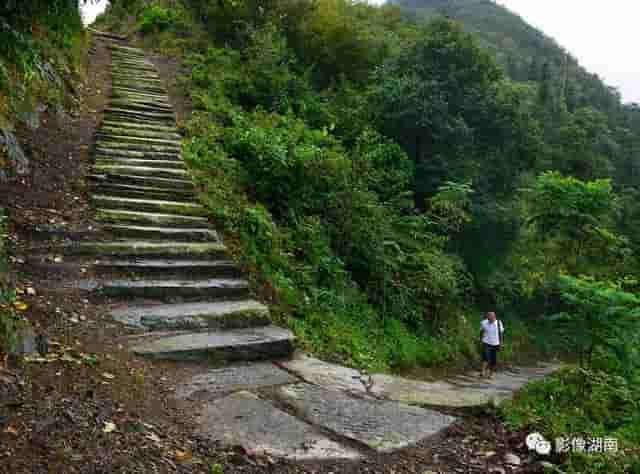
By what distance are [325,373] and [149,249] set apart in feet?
7.34

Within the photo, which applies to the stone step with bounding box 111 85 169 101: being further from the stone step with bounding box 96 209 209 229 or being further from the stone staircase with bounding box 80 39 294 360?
the stone step with bounding box 96 209 209 229

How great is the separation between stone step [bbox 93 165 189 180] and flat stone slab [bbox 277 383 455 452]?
13.5 feet

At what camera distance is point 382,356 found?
22.4 ft

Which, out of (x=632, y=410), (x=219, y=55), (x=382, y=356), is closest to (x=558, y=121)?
(x=219, y=55)

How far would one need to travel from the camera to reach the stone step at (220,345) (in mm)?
3818

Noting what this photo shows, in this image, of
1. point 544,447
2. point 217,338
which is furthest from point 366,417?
point 217,338

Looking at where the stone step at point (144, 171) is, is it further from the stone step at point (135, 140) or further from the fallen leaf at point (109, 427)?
the fallen leaf at point (109, 427)

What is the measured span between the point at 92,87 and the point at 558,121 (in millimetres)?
20936

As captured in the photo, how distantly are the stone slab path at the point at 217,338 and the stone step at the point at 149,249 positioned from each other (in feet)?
0.03

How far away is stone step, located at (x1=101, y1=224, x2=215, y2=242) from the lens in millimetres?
5418

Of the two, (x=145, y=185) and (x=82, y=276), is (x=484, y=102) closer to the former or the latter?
(x=145, y=185)

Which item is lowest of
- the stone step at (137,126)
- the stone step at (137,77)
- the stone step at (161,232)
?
the stone step at (161,232)

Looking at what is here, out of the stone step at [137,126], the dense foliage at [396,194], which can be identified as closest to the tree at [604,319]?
the dense foliage at [396,194]

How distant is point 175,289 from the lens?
4.74 metres
